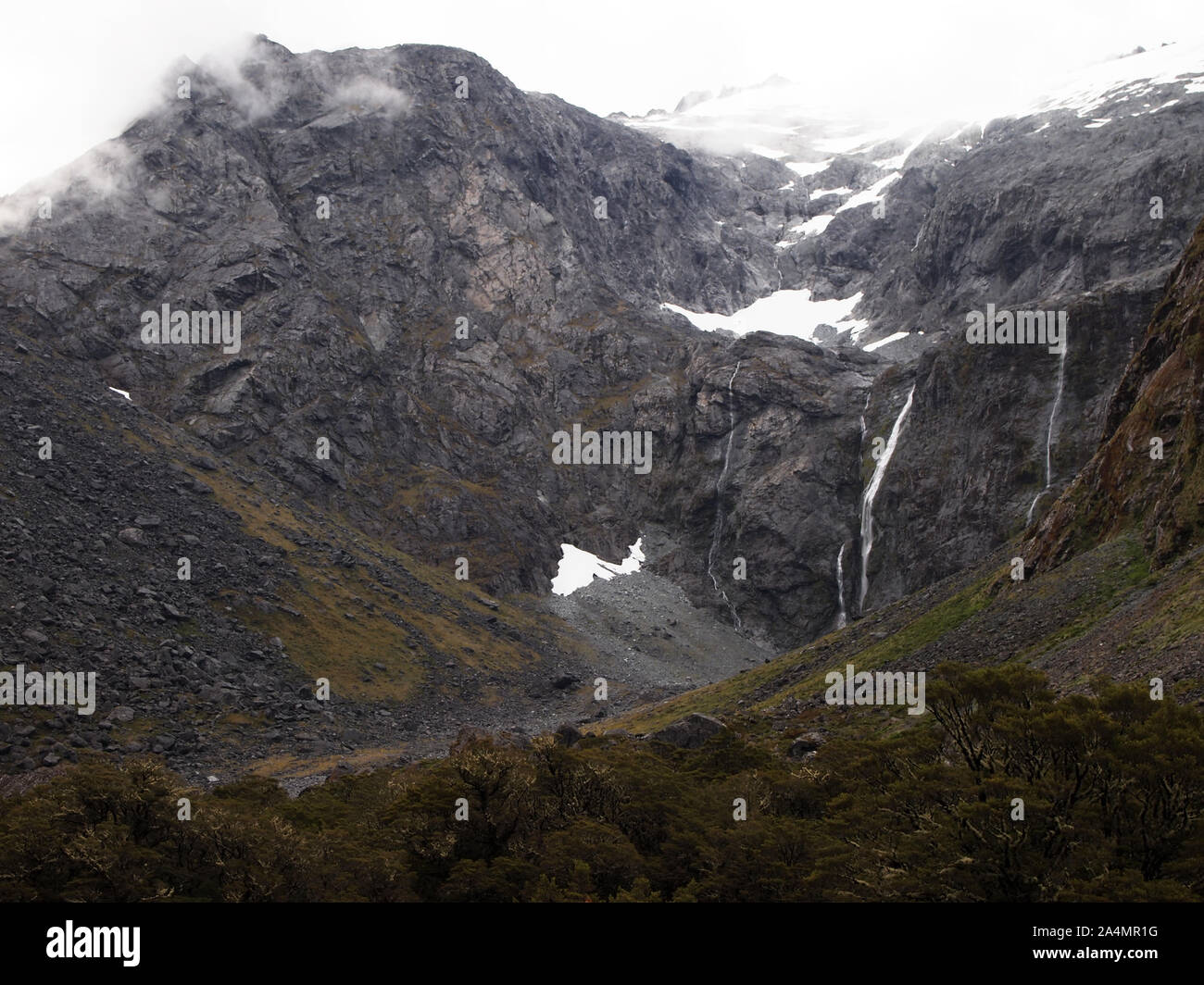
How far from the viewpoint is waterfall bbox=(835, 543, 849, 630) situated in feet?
431

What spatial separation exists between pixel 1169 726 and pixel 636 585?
112083 mm

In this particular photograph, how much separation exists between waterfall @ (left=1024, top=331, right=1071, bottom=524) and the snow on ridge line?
57432 millimetres

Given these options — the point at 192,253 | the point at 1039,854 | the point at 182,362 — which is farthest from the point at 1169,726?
the point at 192,253

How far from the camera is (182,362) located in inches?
5384

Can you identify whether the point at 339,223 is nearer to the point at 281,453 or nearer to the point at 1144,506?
the point at 281,453

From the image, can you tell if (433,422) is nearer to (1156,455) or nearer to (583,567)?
(583,567)

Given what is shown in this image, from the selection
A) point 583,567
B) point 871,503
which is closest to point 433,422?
point 583,567

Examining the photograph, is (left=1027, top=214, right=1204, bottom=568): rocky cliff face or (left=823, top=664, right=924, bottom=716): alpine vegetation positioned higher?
(left=1027, top=214, right=1204, bottom=568): rocky cliff face

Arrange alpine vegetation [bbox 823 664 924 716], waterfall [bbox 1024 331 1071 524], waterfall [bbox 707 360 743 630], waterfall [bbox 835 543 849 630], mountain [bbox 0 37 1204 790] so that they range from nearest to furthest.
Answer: alpine vegetation [bbox 823 664 924 716] < mountain [bbox 0 37 1204 790] < waterfall [bbox 1024 331 1071 524] < waterfall [bbox 835 543 849 630] < waterfall [bbox 707 360 743 630]

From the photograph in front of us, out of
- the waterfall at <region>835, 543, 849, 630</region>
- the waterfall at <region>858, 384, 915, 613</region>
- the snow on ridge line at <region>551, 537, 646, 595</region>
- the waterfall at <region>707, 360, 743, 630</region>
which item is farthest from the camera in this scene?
the waterfall at <region>707, 360, 743, 630</region>

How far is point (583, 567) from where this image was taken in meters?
141

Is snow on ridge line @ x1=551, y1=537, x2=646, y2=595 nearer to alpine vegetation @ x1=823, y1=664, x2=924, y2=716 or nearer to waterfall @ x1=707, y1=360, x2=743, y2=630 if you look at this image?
waterfall @ x1=707, y1=360, x2=743, y2=630

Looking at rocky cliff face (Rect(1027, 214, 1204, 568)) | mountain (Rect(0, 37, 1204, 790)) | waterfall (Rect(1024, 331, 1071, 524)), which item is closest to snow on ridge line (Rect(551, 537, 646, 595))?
mountain (Rect(0, 37, 1204, 790))

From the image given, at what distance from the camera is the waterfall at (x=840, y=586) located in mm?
131250
